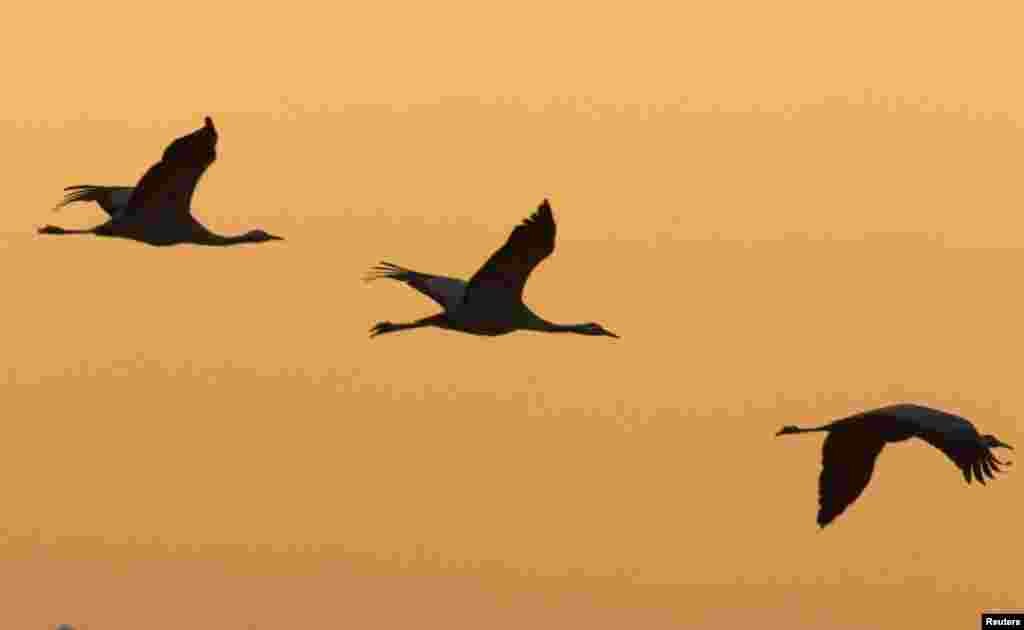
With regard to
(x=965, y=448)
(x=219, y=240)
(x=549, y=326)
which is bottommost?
(x=965, y=448)

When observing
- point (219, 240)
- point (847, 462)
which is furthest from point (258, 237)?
point (847, 462)

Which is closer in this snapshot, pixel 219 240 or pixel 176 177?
pixel 176 177

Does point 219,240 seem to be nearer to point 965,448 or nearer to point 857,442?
point 857,442

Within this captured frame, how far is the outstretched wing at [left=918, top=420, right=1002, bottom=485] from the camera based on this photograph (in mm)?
45500

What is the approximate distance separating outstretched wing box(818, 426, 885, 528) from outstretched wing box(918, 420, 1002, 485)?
2.11 meters

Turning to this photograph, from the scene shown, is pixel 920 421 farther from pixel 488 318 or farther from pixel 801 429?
pixel 488 318

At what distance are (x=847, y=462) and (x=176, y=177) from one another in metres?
11.4

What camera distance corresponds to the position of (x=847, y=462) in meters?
49.6

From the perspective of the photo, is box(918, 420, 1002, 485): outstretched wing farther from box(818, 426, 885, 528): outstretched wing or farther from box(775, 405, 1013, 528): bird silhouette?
box(818, 426, 885, 528): outstretched wing

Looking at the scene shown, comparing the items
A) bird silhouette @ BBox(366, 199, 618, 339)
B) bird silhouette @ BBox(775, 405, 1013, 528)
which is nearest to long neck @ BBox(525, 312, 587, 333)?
bird silhouette @ BBox(366, 199, 618, 339)

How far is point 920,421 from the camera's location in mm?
47781

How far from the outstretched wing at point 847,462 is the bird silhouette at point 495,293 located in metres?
4.89

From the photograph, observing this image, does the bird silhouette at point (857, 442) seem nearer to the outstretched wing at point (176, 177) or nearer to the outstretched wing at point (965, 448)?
the outstretched wing at point (965, 448)

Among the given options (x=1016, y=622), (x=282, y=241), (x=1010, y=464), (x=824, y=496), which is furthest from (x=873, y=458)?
(x=1016, y=622)
